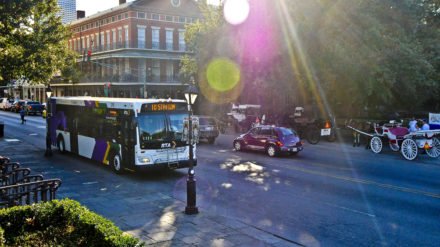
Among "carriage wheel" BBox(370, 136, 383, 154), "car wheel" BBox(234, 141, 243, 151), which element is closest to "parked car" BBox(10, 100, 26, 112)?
"car wheel" BBox(234, 141, 243, 151)

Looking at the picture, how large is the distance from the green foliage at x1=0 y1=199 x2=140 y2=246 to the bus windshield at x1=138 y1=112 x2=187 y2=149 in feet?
23.4

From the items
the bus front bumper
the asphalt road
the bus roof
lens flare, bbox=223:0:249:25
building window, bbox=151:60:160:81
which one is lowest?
the asphalt road

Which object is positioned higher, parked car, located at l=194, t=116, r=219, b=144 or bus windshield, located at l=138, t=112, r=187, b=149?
bus windshield, located at l=138, t=112, r=187, b=149

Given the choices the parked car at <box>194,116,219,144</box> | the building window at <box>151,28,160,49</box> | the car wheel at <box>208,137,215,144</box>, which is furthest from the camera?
the building window at <box>151,28,160,49</box>

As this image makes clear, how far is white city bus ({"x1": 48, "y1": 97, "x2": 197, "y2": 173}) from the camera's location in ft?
51.1

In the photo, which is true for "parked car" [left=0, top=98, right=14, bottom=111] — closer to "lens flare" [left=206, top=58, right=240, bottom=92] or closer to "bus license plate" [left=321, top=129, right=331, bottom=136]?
"lens flare" [left=206, top=58, right=240, bottom=92]

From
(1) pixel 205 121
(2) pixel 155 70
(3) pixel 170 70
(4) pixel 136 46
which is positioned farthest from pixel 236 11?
(3) pixel 170 70

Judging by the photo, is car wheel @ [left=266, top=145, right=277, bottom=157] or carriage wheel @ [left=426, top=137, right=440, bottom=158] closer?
carriage wheel @ [left=426, top=137, right=440, bottom=158]

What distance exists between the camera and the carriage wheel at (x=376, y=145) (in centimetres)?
2270

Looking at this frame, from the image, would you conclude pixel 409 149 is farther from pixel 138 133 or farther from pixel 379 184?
pixel 138 133

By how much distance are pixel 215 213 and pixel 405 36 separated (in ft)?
82.7

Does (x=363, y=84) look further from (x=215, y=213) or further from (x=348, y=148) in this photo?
(x=215, y=213)

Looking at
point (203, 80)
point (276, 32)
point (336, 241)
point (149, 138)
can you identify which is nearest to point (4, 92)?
point (203, 80)

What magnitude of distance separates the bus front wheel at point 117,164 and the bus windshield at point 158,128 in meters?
1.51
